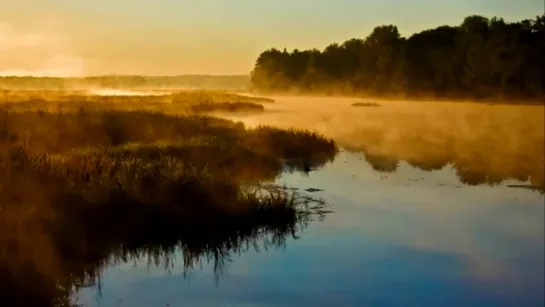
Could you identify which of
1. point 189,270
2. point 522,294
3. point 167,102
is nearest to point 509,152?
point 522,294

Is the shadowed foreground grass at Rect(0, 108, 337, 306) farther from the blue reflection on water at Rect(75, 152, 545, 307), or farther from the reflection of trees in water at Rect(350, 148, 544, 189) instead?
the reflection of trees in water at Rect(350, 148, 544, 189)

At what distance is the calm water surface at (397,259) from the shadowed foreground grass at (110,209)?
0.17m

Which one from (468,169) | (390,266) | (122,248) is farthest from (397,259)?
(468,169)

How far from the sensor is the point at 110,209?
136 inches

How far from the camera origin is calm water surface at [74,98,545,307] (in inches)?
107

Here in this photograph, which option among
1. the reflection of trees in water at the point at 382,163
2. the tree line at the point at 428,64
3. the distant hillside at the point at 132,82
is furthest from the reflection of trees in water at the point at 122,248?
the reflection of trees in water at the point at 382,163

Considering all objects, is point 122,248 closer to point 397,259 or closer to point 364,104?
point 397,259

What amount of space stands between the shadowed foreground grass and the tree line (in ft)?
3.19

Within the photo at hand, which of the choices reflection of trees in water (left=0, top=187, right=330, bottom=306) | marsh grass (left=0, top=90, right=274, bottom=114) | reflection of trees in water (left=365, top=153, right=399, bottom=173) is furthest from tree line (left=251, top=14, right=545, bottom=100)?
reflection of trees in water (left=0, top=187, right=330, bottom=306)

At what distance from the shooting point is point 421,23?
13.3ft

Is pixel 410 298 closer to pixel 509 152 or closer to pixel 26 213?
pixel 509 152

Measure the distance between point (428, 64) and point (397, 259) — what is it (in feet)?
5.62

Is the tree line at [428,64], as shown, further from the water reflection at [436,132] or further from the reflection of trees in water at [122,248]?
the reflection of trees in water at [122,248]

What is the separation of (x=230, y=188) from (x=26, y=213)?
1399mm
